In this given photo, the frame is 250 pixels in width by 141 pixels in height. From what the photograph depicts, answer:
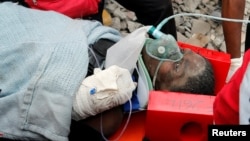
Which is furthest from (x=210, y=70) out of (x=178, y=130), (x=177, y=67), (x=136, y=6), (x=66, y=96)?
(x=136, y=6)

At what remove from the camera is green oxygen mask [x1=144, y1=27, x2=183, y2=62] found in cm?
135

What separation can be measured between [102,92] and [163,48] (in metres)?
0.31

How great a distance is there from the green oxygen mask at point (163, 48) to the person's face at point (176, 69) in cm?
2

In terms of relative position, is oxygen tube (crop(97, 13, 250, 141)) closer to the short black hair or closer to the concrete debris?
the short black hair

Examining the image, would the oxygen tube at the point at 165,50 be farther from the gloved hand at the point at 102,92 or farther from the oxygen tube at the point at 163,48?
the gloved hand at the point at 102,92

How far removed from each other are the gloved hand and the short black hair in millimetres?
197

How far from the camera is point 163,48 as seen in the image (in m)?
1.36

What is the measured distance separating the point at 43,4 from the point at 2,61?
0.41 m

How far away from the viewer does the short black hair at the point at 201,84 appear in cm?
129

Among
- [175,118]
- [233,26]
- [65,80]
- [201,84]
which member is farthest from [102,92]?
[233,26]

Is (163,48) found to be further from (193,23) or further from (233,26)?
(193,23)

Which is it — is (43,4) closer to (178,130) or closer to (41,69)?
(41,69)

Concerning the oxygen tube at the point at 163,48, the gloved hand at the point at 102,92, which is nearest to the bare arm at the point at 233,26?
the oxygen tube at the point at 163,48

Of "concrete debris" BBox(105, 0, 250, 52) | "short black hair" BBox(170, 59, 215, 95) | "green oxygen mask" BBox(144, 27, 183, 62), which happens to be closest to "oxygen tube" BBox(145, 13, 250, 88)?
"green oxygen mask" BBox(144, 27, 183, 62)
